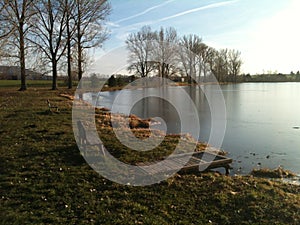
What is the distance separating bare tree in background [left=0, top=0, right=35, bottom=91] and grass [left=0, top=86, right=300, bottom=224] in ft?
46.4

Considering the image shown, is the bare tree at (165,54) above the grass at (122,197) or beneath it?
above

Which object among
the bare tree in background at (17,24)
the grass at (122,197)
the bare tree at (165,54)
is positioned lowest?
the grass at (122,197)

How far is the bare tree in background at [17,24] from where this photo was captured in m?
18.5

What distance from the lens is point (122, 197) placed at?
17.6ft

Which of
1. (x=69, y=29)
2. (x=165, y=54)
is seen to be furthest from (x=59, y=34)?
(x=165, y=54)

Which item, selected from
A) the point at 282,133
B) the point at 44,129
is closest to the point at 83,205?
the point at 44,129

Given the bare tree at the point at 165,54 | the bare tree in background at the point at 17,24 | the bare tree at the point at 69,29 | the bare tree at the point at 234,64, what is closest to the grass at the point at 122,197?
the bare tree at the point at 165,54

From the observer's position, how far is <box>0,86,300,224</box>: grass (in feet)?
15.2

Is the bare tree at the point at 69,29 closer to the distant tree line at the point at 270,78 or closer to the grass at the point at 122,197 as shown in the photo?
the grass at the point at 122,197

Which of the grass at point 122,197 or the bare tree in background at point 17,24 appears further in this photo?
the bare tree in background at point 17,24

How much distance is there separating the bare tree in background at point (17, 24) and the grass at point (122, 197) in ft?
46.4

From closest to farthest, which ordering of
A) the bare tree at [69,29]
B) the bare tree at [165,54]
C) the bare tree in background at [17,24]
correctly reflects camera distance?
the bare tree at [165,54]
the bare tree in background at [17,24]
the bare tree at [69,29]

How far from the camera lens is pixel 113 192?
558 centimetres

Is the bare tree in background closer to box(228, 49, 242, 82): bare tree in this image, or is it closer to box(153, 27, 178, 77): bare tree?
box(153, 27, 178, 77): bare tree
